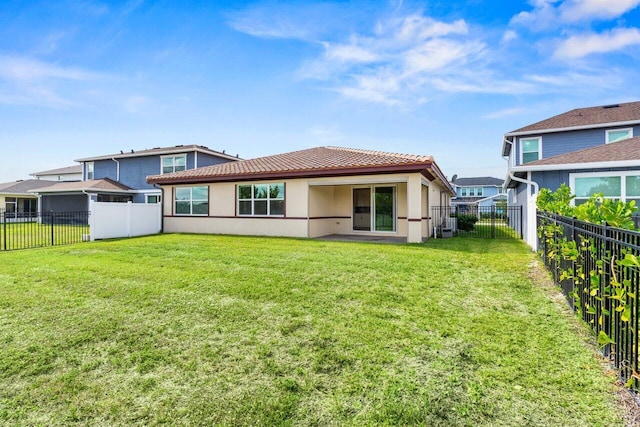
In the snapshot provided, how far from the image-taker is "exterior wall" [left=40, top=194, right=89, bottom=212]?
27.3 meters

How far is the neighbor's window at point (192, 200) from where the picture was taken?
639 inches

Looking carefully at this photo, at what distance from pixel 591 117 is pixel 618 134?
1676 millimetres

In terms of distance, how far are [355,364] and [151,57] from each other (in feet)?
44.6

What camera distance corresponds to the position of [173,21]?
10.9m

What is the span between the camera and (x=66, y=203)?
28156 millimetres

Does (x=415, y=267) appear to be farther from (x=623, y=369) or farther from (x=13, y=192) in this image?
(x=13, y=192)

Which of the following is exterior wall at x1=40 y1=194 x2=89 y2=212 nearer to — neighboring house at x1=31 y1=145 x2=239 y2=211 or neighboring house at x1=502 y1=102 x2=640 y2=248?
neighboring house at x1=31 y1=145 x2=239 y2=211

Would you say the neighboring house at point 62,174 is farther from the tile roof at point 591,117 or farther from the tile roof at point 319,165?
the tile roof at point 591,117

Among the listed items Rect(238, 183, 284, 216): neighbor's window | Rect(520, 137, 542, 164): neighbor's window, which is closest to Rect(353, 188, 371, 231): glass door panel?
Rect(238, 183, 284, 216): neighbor's window

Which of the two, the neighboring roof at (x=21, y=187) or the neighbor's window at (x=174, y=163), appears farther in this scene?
the neighboring roof at (x=21, y=187)

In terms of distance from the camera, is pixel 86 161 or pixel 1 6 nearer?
pixel 1 6

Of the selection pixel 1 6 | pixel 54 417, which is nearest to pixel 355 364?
pixel 54 417

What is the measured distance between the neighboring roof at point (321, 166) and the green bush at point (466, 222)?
4668 millimetres

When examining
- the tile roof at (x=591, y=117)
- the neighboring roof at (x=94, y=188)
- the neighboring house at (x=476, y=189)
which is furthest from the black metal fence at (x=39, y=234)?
the neighboring house at (x=476, y=189)
